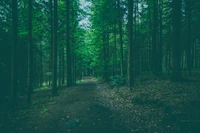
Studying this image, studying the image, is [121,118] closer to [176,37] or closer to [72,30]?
[176,37]

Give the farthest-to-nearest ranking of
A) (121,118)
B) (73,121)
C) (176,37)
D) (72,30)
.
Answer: (72,30) → (176,37) → (121,118) → (73,121)

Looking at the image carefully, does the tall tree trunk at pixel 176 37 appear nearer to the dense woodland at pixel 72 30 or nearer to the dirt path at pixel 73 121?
the dense woodland at pixel 72 30

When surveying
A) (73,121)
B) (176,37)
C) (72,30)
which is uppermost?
(72,30)

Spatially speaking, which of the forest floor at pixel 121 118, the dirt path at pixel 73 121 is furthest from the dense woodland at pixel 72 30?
the dirt path at pixel 73 121

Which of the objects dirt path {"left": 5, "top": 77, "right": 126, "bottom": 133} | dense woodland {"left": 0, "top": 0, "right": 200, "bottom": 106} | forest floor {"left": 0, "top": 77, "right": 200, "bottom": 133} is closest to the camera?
forest floor {"left": 0, "top": 77, "right": 200, "bottom": 133}

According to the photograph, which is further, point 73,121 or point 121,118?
point 121,118

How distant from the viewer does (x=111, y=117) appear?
7699 millimetres

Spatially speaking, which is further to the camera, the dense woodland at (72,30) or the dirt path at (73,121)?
the dense woodland at (72,30)

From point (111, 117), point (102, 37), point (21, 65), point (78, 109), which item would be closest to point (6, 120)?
point (78, 109)

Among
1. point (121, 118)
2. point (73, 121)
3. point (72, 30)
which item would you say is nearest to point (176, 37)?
point (121, 118)

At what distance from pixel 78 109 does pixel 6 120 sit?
4.78 meters

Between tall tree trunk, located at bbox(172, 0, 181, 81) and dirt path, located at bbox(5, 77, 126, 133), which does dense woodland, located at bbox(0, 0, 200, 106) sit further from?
dirt path, located at bbox(5, 77, 126, 133)

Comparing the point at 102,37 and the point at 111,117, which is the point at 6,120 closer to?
the point at 111,117

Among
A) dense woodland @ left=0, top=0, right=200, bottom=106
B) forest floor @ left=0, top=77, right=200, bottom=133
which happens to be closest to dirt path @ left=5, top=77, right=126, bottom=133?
forest floor @ left=0, top=77, right=200, bottom=133
